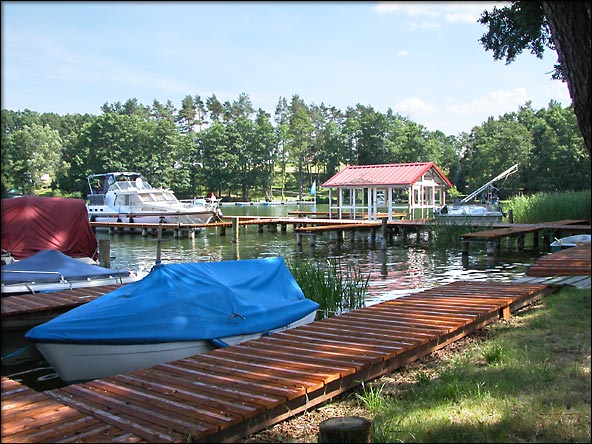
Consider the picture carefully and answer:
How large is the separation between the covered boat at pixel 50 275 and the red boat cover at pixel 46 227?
2.35m

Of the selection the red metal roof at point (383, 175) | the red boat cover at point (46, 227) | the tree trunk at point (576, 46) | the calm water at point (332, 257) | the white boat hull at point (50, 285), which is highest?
the red metal roof at point (383, 175)

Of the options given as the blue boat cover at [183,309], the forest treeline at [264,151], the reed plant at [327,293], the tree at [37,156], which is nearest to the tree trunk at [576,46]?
the blue boat cover at [183,309]

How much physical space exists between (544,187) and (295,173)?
53.7 m

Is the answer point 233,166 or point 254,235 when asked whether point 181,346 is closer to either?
point 254,235

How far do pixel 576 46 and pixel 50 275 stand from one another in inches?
424

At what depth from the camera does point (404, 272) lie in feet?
61.8

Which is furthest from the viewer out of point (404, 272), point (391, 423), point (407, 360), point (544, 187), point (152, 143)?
point (152, 143)

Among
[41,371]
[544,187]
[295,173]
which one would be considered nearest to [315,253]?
[41,371]

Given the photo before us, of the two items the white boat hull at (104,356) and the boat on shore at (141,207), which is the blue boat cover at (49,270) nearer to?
the white boat hull at (104,356)

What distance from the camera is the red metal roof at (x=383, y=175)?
107 feet

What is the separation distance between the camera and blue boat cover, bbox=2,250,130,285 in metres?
11.7

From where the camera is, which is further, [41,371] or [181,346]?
[41,371]

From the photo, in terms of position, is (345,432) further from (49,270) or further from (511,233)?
(511,233)

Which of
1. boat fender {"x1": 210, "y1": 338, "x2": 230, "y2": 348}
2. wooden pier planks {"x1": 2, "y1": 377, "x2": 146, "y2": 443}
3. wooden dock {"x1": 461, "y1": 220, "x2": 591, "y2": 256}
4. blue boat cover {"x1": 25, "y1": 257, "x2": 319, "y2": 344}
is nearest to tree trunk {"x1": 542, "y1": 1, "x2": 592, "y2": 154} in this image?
wooden pier planks {"x1": 2, "y1": 377, "x2": 146, "y2": 443}
